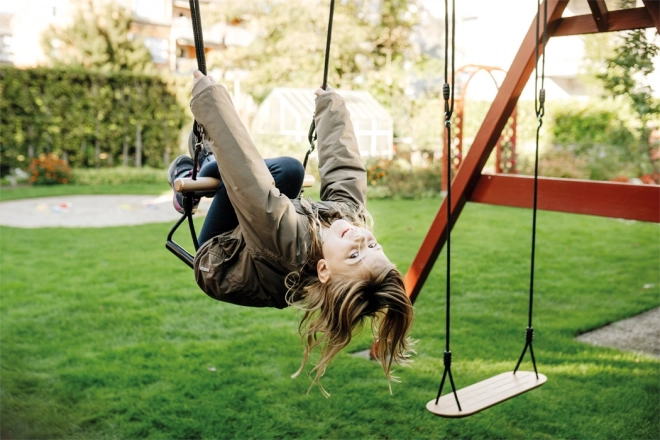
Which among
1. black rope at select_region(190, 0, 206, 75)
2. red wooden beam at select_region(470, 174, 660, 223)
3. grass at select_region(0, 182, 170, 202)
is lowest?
grass at select_region(0, 182, 170, 202)

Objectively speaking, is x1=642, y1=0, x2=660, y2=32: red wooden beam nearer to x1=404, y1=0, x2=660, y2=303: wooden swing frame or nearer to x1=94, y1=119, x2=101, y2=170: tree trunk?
x1=404, y1=0, x2=660, y2=303: wooden swing frame

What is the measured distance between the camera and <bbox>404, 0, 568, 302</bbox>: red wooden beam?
8.94 feet

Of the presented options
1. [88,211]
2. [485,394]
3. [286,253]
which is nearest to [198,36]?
[286,253]

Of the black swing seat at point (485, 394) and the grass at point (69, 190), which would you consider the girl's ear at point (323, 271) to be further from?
the grass at point (69, 190)

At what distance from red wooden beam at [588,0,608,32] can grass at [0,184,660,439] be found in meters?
1.24

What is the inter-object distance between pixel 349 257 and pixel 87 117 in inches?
408

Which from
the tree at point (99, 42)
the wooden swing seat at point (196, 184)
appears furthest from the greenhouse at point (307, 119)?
the wooden swing seat at point (196, 184)

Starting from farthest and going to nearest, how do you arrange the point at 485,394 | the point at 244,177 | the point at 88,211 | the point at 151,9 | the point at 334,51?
the point at 151,9 < the point at 334,51 < the point at 88,211 < the point at 485,394 < the point at 244,177

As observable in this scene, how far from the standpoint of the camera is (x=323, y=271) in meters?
1.83

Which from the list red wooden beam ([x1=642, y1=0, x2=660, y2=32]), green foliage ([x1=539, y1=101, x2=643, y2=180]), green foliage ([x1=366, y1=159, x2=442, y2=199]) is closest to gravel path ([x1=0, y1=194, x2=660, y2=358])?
green foliage ([x1=366, y1=159, x2=442, y2=199])

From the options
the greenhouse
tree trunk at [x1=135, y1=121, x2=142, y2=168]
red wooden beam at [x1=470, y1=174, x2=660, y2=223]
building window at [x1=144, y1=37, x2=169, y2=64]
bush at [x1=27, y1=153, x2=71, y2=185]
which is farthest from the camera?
building window at [x1=144, y1=37, x2=169, y2=64]

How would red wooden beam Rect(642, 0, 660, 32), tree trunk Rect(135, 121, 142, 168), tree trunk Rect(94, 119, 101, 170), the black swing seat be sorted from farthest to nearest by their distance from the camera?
1. tree trunk Rect(135, 121, 142, 168)
2. tree trunk Rect(94, 119, 101, 170)
3. red wooden beam Rect(642, 0, 660, 32)
4. the black swing seat

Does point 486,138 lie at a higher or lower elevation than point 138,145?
lower

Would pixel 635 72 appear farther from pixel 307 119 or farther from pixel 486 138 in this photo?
pixel 307 119
